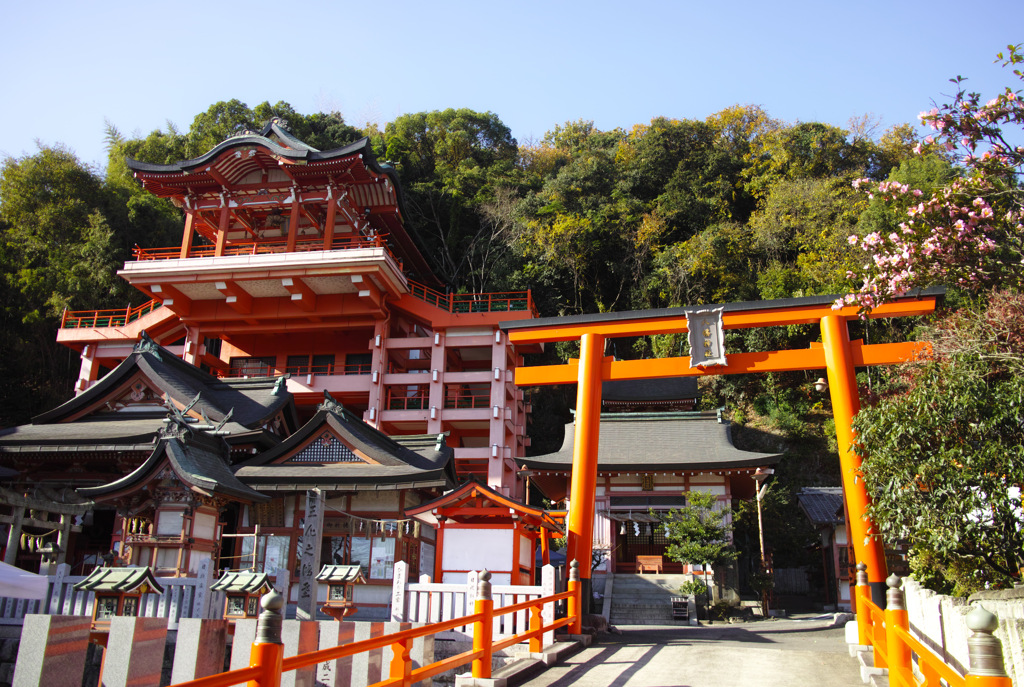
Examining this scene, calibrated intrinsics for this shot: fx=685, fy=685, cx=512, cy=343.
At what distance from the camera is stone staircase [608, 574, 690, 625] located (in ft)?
54.8

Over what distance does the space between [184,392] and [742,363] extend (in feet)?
39.8

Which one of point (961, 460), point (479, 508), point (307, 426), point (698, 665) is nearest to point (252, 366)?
point (307, 426)

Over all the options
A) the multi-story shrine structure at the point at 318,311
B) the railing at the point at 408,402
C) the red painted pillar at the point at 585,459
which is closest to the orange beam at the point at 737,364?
the red painted pillar at the point at 585,459

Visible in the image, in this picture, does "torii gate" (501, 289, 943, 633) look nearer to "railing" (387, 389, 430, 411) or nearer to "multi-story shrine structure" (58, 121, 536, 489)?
"multi-story shrine structure" (58, 121, 536, 489)

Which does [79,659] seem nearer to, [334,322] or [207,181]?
[334,322]

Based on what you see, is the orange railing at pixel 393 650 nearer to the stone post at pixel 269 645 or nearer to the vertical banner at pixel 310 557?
the stone post at pixel 269 645

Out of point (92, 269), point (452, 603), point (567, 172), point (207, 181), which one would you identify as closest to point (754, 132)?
point (567, 172)

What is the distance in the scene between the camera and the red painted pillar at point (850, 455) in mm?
10203

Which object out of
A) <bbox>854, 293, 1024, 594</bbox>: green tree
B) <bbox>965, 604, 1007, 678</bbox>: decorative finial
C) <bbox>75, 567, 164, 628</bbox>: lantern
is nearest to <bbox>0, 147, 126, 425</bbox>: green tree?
<bbox>75, 567, 164, 628</bbox>: lantern

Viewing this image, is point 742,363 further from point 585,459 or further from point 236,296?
point 236,296

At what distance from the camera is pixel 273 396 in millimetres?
17391

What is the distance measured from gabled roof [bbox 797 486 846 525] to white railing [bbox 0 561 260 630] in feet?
56.4

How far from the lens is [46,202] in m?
29.5

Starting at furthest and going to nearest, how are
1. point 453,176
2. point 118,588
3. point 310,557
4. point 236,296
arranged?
1. point 453,176
2. point 236,296
3. point 310,557
4. point 118,588
